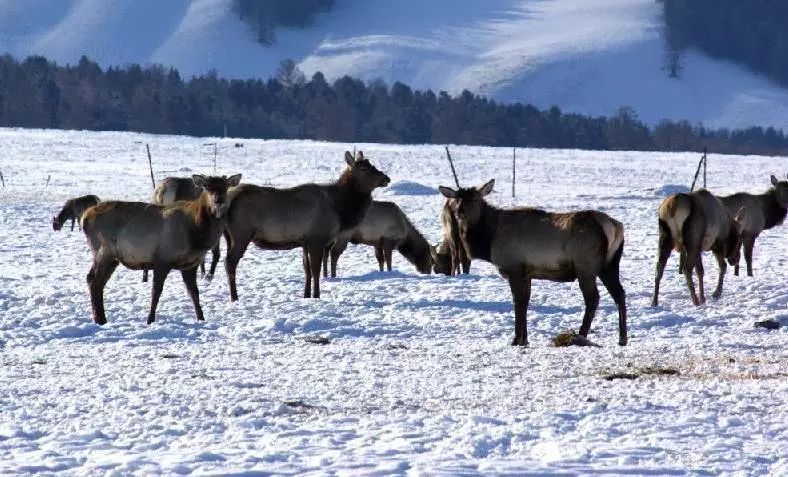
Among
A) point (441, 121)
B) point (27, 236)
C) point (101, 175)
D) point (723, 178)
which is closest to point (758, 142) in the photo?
point (441, 121)

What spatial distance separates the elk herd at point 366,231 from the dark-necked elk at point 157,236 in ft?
0.04

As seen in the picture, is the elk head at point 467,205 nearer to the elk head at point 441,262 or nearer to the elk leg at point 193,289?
the elk leg at point 193,289

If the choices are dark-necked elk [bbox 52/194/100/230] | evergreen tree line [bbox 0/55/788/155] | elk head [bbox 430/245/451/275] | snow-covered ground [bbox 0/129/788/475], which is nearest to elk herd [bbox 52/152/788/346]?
Result: snow-covered ground [bbox 0/129/788/475]

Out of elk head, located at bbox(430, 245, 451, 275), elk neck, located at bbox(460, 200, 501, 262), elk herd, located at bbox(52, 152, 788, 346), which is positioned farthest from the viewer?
elk head, located at bbox(430, 245, 451, 275)

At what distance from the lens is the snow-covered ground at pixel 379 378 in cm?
796

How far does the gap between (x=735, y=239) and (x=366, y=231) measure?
21.0 feet

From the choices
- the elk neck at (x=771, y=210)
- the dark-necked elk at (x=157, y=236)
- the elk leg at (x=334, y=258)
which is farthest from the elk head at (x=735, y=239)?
the dark-necked elk at (x=157, y=236)

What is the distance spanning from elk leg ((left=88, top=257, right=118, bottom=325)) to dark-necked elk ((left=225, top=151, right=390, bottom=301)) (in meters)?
2.12

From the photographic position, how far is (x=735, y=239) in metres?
20.2

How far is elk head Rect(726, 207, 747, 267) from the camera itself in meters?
20.0

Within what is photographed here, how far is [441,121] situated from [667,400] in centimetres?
11946

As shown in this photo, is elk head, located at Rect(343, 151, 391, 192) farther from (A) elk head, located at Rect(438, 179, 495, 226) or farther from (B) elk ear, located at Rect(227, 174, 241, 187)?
(A) elk head, located at Rect(438, 179, 495, 226)

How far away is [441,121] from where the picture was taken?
128 m

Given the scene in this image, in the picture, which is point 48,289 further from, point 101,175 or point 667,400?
point 101,175
